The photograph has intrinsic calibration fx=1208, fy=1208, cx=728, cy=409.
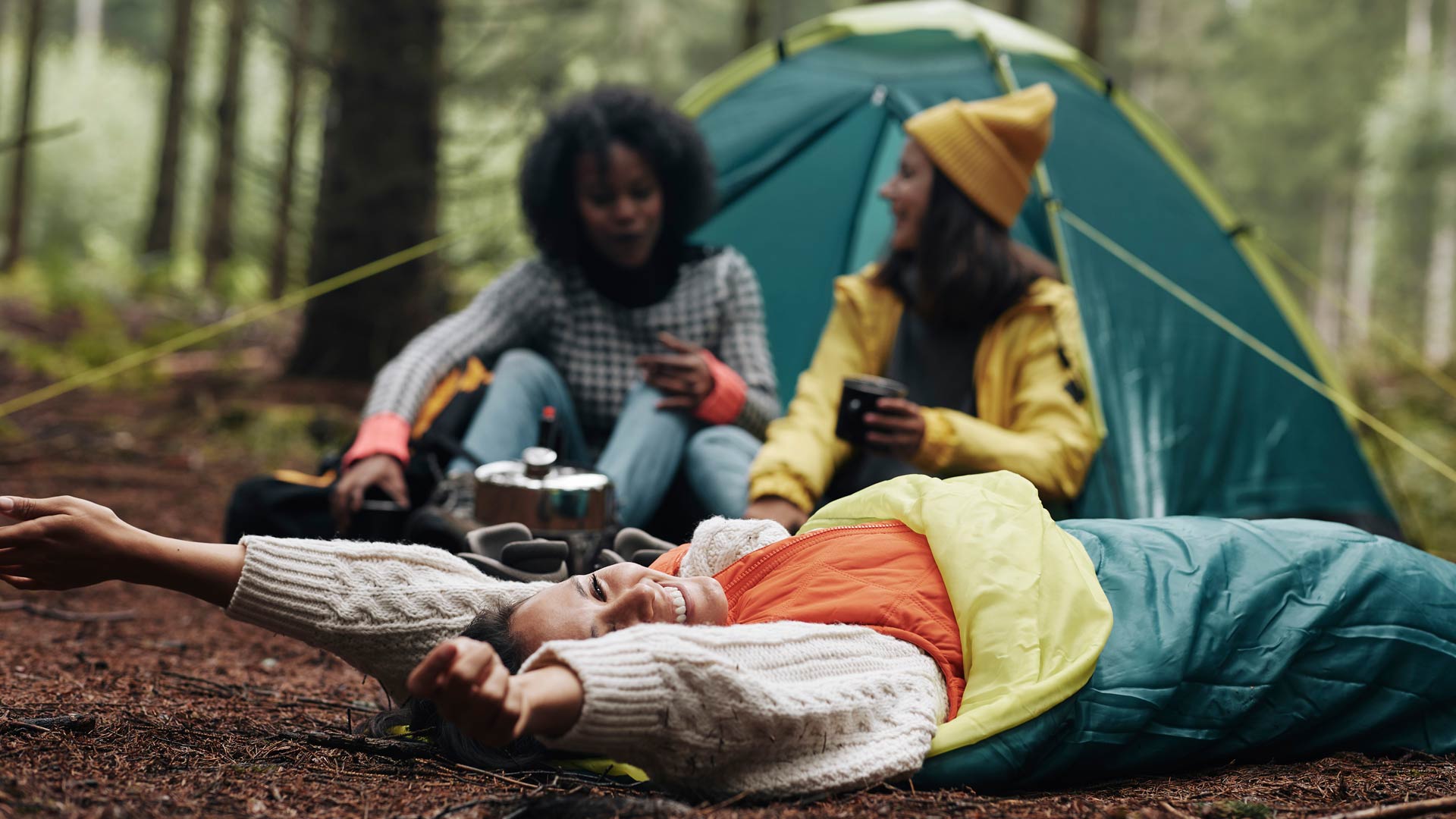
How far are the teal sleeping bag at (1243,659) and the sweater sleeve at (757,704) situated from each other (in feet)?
0.38

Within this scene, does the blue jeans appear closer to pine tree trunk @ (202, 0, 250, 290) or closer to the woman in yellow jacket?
the woman in yellow jacket

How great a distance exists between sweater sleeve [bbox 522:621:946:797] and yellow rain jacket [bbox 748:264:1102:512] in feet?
3.77

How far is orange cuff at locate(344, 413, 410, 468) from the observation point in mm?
2963

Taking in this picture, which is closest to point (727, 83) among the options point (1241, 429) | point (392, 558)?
point (1241, 429)

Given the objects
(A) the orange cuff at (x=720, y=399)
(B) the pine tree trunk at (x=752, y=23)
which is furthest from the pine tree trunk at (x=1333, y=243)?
(A) the orange cuff at (x=720, y=399)

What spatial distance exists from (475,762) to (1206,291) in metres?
3.12

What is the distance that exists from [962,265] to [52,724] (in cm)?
234

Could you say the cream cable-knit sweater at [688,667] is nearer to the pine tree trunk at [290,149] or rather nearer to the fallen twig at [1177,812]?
the fallen twig at [1177,812]

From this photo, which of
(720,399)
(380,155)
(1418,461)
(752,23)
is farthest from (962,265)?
(752,23)

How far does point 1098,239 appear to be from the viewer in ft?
12.9

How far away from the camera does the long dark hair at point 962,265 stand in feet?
10.7

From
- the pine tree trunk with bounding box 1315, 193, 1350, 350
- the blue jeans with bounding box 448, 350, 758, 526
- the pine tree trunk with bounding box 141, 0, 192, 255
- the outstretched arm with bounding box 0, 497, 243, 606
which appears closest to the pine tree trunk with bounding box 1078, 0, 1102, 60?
the blue jeans with bounding box 448, 350, 758, 526

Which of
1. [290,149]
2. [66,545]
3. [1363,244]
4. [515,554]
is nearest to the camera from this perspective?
[66,545]

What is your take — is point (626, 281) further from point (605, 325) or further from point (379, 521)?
point (379, 521)
